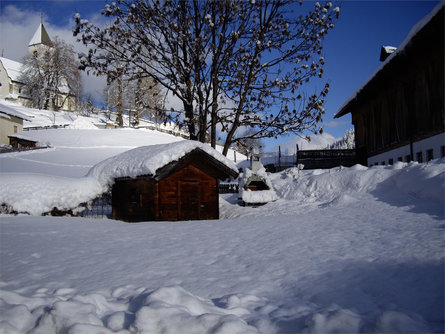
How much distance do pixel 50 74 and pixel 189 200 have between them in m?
62.3

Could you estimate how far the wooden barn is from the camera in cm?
1034

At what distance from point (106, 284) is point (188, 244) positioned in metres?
2.06

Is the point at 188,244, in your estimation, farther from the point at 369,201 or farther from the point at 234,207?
the point at 234,207

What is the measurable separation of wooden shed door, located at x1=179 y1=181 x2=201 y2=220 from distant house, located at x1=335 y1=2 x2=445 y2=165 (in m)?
9.59

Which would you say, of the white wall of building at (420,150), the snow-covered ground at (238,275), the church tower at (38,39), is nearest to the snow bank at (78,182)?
the snow-covered ground at (238,275)

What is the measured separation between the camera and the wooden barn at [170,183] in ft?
33.9

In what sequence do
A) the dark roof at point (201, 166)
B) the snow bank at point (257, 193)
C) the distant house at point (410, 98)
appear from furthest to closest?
the snow bank at point (257, 193) < the distant house at point (410, 98) < the dark roof at point (201, 166)

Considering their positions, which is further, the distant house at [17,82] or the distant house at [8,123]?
the distant house at [17,82]

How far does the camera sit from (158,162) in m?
10.0

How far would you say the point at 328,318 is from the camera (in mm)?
2305

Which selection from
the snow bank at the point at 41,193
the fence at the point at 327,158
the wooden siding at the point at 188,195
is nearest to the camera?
the snow bank at the point at 41,193

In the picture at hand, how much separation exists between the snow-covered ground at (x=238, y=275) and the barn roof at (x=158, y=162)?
131 inches

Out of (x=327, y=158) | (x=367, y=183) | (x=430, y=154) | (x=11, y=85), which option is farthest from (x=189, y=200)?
(x=11, y=85)

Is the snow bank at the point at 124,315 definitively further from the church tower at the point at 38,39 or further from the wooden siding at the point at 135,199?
the church tower at the point at 38,39
